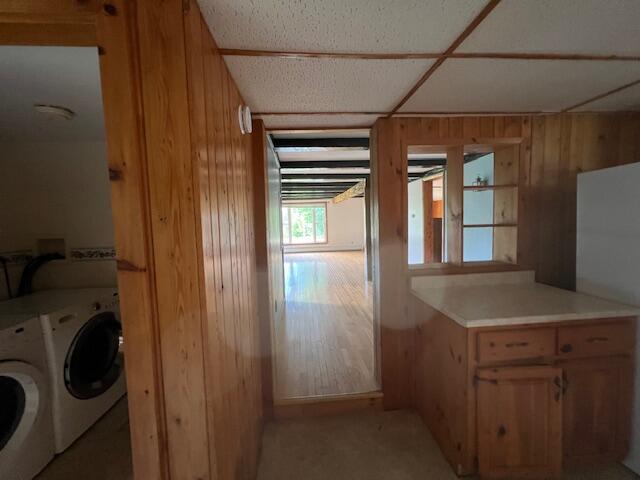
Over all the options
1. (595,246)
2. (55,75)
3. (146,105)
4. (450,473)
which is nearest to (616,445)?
(450,473)

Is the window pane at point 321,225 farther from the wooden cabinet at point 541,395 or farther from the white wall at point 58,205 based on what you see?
the wooden cabinet at point 541,395

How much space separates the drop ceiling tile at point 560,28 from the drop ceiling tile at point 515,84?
94 mm

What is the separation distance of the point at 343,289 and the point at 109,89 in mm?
4547

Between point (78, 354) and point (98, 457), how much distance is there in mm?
646

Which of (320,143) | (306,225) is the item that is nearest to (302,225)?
(306,225)

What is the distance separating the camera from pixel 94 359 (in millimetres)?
1874

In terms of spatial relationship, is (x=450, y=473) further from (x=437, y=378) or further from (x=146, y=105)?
(x=146, y=105)

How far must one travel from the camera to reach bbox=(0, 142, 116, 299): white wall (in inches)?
81.5

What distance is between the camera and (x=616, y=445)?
1.30 m

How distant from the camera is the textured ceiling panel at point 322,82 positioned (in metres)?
1.06

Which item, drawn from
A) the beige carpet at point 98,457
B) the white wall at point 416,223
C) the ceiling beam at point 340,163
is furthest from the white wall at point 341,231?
the beige carpet at point 98,457

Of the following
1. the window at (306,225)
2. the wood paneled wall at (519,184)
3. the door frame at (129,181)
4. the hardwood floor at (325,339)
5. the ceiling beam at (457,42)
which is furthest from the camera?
the window at (306,225)

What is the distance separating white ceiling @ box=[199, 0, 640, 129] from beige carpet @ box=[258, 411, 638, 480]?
79.7 inches

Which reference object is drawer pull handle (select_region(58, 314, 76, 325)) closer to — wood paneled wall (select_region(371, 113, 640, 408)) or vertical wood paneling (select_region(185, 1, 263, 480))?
vertical wood paneling (select_region(185, 1, 263, 480))
